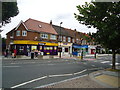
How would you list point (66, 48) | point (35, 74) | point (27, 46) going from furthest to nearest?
point (66, 48), point (27, 46), point (35, 74)

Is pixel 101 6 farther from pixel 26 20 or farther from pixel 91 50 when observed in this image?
pixel 91 50

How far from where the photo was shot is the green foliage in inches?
259

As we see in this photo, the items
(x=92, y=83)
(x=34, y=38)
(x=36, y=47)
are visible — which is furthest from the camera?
(x=36, y=47)

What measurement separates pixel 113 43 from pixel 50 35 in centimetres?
2604

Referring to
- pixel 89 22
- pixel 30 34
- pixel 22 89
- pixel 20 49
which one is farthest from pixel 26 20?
pixel 22 89

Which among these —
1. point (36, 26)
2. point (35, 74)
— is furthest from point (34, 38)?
point (35, 74)

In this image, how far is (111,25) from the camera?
670 centimetres

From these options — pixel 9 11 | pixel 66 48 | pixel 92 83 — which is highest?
pixel 9 11

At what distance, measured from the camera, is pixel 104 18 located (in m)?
7.72

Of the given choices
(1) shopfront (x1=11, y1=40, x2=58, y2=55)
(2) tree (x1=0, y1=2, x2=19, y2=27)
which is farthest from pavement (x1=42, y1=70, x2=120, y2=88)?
(2) tree (x1=0, y1=2, x2=19, y2=27)

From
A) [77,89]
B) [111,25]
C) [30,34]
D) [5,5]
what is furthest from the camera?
[30,34]

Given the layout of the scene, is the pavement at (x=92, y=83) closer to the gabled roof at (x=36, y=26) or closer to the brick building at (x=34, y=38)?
the brick building at (x=34, y=38)

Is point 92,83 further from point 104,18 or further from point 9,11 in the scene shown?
point 9,11

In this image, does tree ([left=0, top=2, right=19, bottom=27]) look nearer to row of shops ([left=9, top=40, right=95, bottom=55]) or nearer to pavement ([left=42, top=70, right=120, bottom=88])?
row of shops ([left=9, top=40, right=95, bottom=55])
